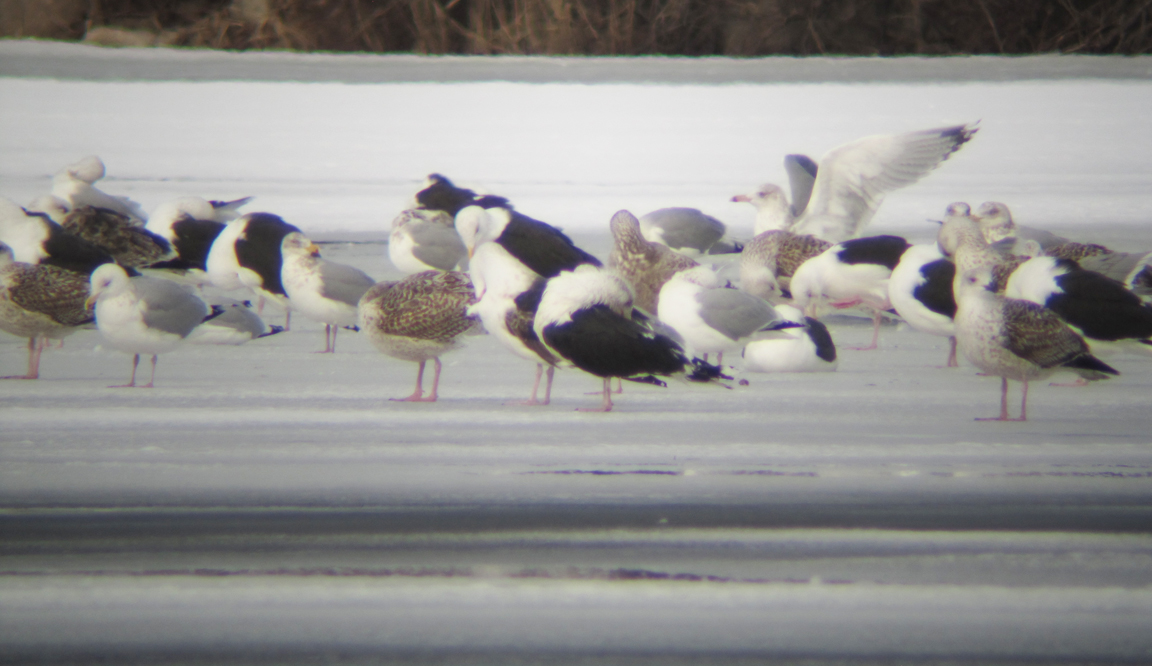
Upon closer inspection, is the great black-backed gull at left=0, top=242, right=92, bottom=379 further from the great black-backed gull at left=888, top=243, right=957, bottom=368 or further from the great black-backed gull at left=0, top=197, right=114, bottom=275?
the great black-backed gull at left=888, top=243, right=957, bottom=368

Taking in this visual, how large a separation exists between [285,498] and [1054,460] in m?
1.79

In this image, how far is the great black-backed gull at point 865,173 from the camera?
21.0ft

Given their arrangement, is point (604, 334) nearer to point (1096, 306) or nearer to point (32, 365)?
point (1096, 306)

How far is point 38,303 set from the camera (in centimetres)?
Answer: 406

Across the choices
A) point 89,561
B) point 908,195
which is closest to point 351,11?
point 908,195

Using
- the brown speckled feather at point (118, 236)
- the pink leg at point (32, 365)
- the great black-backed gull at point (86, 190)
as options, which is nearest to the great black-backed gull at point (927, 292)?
the pink leg at point (32, 365)

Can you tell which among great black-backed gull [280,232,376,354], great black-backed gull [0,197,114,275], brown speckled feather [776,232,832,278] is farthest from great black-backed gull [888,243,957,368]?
great black-backed gull [0,197,114,275]

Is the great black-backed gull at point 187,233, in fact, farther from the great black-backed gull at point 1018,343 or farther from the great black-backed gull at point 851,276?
the great black-backed gull at point 1018,343

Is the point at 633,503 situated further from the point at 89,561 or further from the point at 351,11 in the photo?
the point at 351,11

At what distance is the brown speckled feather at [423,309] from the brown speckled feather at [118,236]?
255 cm

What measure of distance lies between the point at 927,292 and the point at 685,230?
2.93 meters

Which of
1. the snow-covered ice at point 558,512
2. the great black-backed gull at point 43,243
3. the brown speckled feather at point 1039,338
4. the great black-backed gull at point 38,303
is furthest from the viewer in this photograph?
the great black-backed gull at point 43,243

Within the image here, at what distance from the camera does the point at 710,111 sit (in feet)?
32.3

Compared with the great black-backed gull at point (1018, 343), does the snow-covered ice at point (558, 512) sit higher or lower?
lower
